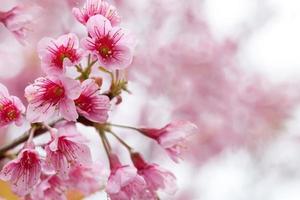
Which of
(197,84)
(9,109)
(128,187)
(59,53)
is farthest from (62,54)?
(197,84)

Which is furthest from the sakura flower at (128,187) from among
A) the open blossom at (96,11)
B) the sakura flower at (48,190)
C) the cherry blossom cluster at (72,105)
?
the open blossom at (96,11)

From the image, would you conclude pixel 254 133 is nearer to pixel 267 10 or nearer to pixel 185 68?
pixel 185 68

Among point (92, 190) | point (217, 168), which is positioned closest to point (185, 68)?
point (217, 168)

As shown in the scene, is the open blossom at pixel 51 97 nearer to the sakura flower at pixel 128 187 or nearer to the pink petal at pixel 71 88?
the pink petal at pixel 71 88

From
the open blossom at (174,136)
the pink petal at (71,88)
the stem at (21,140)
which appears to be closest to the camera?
the pink petal at (71,88)

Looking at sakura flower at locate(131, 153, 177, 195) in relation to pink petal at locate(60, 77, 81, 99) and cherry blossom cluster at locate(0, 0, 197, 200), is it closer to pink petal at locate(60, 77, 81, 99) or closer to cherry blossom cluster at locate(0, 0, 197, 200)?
cherry blossom cluster at locate(0, 0, 197, 200)

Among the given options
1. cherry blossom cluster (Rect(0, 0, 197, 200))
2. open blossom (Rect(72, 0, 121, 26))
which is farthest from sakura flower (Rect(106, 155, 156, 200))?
open blossom (Rect(72, 0, 121, 26))

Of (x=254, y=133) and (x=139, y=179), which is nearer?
(x=139, y=179)
